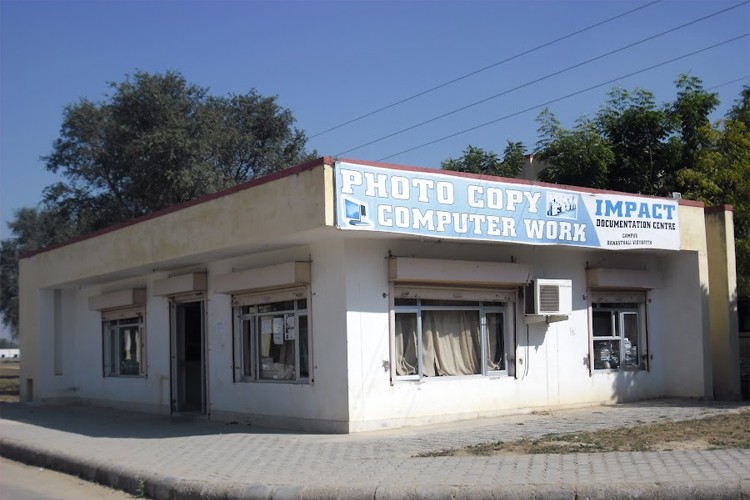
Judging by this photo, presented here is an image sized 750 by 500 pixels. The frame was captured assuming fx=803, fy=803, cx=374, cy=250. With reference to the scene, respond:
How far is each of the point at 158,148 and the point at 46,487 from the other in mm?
22876

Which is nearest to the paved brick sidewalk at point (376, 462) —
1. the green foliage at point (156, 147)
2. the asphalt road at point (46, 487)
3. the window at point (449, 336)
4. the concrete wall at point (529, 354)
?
the asphalt road at point (46, 487)

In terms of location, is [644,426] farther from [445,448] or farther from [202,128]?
[202,128]

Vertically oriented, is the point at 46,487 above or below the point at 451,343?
below

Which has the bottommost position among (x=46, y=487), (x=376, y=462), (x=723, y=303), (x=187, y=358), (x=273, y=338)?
(x=46, y=487)

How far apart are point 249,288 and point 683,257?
30.9ft

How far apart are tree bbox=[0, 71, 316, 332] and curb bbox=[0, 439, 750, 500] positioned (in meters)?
23.0

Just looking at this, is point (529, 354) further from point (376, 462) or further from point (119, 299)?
point (119, 299)

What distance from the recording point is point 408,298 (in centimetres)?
1405

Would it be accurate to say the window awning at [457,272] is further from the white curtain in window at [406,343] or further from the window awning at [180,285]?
the window awning at [180,285]

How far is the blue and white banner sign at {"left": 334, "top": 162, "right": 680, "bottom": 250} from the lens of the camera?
40.3 feet

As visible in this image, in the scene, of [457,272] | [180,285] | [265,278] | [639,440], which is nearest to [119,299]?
[180,285]

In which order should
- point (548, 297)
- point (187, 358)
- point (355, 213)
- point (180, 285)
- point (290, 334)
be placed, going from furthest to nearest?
point (187, 358), point (180, 285), point (548, 297), point (290, 334), point (355, 213)

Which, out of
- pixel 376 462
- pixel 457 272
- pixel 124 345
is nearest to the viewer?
pixel 376 462

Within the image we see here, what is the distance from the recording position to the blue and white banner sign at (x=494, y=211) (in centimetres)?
1227
